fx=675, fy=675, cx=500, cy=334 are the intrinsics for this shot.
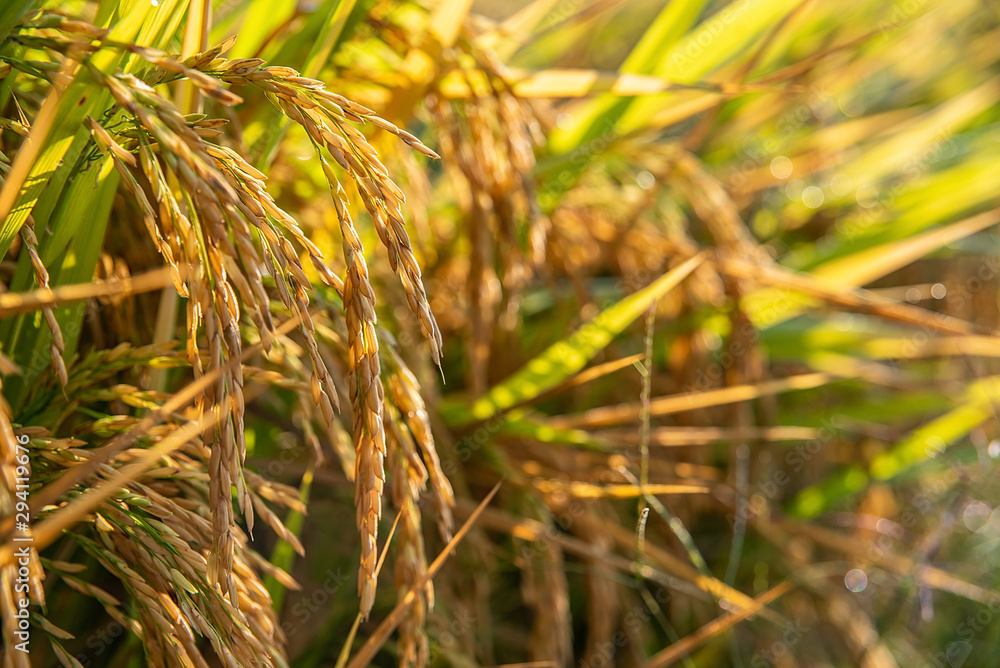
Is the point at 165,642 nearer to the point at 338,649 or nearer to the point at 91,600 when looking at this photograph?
the point at 91,600

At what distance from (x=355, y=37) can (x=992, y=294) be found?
1.82m

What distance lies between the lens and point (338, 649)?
3.11ft

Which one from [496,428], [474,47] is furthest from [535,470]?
[474,47]

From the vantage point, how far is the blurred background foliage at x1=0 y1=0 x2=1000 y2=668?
584 millimetres

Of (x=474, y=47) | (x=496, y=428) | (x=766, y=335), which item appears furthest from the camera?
(x=766, y=335)

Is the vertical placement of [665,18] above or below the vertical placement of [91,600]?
above

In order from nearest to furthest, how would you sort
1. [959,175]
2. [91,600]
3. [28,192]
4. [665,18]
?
[28,192] < [91,600] < [665,18] < [959,175]

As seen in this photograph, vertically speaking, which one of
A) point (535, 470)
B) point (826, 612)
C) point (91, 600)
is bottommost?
point (826, 612)

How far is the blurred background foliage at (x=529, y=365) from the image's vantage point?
584 millimetres

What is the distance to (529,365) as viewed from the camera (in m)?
1.04

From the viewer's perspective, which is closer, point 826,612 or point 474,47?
point 474,47

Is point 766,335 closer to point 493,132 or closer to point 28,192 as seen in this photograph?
point 493,132

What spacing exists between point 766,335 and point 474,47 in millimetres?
890

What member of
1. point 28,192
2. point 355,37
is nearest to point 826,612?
point 355,37
